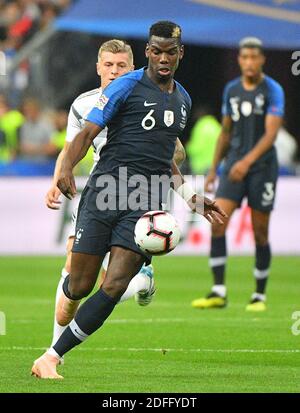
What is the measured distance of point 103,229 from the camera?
30.6 ft

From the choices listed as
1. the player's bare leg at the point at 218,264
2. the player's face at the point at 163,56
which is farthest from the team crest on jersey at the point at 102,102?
the player's bare leg at the point at 218,264

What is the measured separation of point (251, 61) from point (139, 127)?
17.5 ft

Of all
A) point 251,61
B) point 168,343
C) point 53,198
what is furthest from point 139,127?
point 251,61

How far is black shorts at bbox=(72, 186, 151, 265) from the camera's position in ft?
30.5

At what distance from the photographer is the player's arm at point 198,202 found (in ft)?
32.2

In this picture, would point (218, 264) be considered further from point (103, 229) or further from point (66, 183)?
point (66, 183)

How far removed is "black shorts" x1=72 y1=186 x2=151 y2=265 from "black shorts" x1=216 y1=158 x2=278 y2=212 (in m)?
5.18

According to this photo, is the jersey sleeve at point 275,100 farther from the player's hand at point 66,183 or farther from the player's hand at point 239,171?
the player's hand at point 66,183

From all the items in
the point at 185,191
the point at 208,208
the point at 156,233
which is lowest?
the point at 156,233

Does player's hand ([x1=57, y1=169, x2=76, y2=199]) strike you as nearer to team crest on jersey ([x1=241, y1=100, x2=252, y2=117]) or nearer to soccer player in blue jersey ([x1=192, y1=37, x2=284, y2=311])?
soccer player in blue jersey ([x1=192, y1=37, x2=284, y2=311])

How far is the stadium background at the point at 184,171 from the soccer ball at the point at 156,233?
36.1 inches

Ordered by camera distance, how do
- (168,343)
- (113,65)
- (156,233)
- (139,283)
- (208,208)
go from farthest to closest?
(168,343) → (113,65) → (139,283) → (208,208) → (156,233)

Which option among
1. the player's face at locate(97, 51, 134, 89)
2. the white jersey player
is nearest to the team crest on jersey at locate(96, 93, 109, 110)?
the white jersey player
